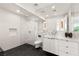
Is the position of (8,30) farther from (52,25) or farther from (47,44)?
(52,25)

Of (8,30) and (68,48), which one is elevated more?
(8,30)

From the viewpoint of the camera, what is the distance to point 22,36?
4.75 meters

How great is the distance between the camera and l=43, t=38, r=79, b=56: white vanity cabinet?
2.03m

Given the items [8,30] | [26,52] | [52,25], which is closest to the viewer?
[52,25]

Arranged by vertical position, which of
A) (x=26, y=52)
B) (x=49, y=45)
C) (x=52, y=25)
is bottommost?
(x=26, y=52)

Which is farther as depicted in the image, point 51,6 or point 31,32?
point 31,32

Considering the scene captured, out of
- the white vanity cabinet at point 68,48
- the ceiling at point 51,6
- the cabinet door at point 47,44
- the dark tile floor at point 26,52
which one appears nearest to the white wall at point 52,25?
the ceiling at point 51,6

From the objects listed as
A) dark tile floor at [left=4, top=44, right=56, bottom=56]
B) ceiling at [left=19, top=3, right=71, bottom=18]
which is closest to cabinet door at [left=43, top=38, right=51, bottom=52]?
dark tile floor at [left=4, top=44, right=56, bottom=56]

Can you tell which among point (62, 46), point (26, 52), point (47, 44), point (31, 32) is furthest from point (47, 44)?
point (31, 32)

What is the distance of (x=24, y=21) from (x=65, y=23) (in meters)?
3.18

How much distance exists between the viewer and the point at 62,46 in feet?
7.75

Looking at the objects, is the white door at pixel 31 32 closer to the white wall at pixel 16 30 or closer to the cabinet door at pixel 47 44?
the white wall at pixel 16 30

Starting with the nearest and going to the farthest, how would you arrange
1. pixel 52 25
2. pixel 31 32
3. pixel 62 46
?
pixel 62 46 → pixel 52 25 → pixel 31 32

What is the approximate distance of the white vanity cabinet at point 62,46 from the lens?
203 centimetres
